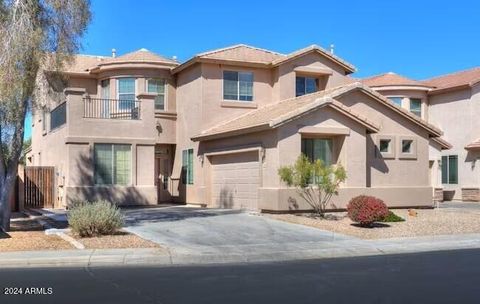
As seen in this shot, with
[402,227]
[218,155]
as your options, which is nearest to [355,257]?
[402,227]

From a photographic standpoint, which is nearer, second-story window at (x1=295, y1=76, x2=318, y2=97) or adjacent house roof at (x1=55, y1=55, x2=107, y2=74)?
second-story window at (x1=295, y1=76, x2=318, y2=97)

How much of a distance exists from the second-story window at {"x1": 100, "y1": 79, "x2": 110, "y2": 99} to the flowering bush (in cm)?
1489

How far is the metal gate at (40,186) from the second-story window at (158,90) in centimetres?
577

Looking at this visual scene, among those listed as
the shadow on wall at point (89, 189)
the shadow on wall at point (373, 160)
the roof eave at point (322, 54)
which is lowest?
the shadow on wall at point (89, 189)

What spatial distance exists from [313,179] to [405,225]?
3604 mm

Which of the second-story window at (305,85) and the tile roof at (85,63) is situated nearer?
the second-story window at (305,85)

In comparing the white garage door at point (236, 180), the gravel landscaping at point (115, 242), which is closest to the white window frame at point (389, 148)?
the white garage door at point (236, 180)

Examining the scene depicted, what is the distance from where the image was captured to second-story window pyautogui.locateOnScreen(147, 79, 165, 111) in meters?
29.0

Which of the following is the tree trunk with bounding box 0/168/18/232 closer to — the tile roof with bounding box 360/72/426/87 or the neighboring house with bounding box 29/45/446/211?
the neighboring house with bounding box 29/45/446/211

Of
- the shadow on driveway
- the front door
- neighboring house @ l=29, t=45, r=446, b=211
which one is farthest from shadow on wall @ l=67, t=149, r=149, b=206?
the front door

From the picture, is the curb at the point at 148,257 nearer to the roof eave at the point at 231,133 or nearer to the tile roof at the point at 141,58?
the roof eave at the point at 231,133

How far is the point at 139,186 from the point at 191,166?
10.1ft

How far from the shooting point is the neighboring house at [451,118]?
3309 cm

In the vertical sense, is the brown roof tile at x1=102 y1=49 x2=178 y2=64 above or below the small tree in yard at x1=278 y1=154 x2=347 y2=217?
above
